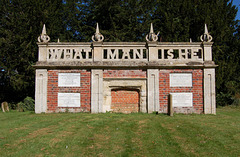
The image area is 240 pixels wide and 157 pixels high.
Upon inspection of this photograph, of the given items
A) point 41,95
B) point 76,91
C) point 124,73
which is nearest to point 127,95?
point 124,73

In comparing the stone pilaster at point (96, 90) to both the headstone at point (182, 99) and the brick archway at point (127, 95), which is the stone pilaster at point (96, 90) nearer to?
the brick archway at point (127, 95)

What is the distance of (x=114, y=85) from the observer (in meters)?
10.2

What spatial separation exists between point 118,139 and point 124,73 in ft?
15.9

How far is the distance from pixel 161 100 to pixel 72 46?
5041mm

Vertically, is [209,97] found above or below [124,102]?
above

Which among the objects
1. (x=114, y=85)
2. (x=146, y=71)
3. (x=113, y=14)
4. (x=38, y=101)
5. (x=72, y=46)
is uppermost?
(x=113, y=14)

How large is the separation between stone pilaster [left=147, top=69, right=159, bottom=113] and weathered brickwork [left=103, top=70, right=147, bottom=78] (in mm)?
313

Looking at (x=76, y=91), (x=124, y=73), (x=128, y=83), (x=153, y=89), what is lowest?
(x=76, y=91)

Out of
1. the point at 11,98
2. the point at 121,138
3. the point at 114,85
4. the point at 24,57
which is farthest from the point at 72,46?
the point at 11,98

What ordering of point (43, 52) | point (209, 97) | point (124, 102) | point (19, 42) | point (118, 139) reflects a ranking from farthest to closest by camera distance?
point (19, 42), point (43, 52), point (124, 102), point (209, 97), point (118, 139)

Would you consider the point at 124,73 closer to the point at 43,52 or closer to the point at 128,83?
the point at 128,83

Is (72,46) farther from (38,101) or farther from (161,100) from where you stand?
(161,100)

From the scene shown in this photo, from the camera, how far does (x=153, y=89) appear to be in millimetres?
10125

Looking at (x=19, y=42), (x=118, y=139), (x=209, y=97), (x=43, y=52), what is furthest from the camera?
(x=19, y=42)
